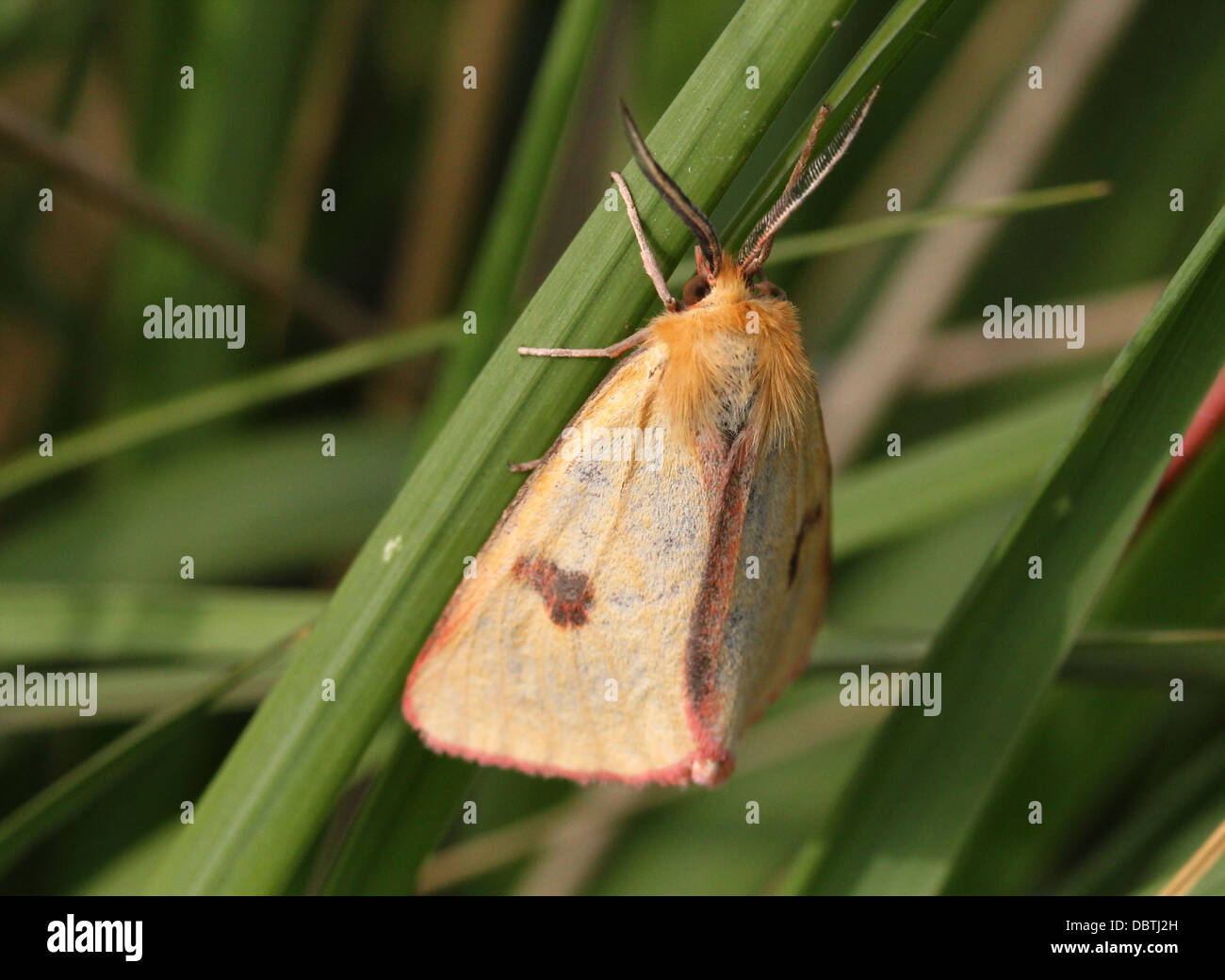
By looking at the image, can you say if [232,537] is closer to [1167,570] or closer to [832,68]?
[832,68]

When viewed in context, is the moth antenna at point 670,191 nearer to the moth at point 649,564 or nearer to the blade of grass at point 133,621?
the moth at point 649,564

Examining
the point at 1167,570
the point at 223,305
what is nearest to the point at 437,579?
the point at 1167,570

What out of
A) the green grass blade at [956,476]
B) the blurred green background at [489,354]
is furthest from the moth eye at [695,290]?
the green grass blade at [956,476]

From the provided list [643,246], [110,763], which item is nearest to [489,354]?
[643,246]

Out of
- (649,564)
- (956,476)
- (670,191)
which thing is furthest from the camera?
(956,476)

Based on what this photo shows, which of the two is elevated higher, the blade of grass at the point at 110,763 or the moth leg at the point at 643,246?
the moth leg at the point at 643,246

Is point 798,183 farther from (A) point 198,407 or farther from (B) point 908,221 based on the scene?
(A) point 198,407

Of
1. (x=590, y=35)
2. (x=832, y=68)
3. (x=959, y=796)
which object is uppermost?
(x=832, y=68)
